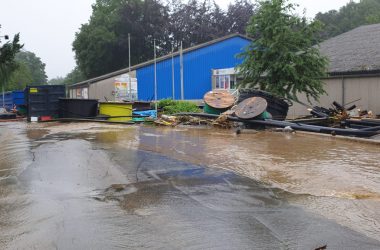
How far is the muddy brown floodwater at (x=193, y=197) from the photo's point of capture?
16.3 feet

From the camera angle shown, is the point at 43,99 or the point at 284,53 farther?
the point at 43,99

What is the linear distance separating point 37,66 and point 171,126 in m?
119

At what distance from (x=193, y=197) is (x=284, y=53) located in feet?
44.8

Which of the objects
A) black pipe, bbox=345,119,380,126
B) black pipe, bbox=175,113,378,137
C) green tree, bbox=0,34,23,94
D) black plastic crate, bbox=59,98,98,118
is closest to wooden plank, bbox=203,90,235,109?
black pipe, bbox=175,113,378,137

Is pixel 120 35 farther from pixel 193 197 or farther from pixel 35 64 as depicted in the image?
pixel 35 64

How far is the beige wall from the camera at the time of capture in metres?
21.0

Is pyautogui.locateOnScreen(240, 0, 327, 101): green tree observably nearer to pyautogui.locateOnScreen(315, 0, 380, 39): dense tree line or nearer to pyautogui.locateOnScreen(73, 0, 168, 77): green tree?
pyautogui.locateOnScreen(73, 0, 168, 77): green tree

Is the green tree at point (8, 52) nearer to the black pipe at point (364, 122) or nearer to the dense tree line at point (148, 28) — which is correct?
the black pipe at point (364, 122)

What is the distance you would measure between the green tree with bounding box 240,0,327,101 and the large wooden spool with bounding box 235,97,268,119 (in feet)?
9.59

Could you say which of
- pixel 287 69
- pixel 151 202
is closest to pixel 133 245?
pixel 151 202

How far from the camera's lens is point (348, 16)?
238ft

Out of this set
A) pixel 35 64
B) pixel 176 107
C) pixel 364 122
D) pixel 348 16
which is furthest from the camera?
pixel 35 64

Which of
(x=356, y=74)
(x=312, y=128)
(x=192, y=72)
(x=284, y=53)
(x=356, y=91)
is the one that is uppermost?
(x=192, y=72)

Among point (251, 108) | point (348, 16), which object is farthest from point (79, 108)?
point (348, 16)
